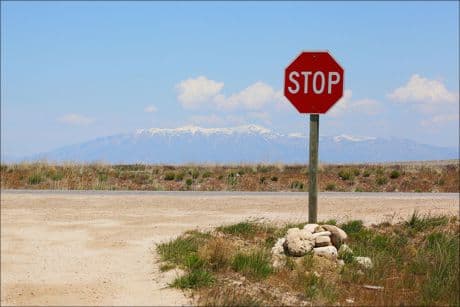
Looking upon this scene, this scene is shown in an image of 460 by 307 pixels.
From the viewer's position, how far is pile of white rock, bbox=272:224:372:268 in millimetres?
11633

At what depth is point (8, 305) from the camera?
8.42 m

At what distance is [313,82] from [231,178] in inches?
737

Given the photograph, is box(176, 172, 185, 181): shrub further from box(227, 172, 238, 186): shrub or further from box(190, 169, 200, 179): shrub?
box(227, 172, 238, 186): shrub

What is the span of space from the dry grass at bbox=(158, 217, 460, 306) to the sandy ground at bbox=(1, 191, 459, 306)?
614mm

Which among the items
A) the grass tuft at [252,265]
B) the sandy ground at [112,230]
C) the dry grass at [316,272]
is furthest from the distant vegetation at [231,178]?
the grass tuft at [252,265]

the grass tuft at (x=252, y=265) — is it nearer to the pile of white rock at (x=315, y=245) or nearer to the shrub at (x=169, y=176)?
the pile of white rock at (x=315, y=245)

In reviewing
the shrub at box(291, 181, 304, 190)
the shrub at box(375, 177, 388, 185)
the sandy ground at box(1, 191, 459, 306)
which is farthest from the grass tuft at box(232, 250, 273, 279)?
the shrub at box(375, 177, 388, 185)

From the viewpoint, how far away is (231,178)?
102 ft

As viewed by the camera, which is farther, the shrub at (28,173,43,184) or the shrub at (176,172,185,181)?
the shrub at (176,172,185,181)

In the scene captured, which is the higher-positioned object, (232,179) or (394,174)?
(394,174)

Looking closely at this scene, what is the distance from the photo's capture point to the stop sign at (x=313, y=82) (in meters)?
12.4

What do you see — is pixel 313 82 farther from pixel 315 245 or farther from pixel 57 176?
pixel 57 176

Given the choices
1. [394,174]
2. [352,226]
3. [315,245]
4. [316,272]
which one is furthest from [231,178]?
[316,272]

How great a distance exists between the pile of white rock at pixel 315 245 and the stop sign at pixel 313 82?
8.18 feet
